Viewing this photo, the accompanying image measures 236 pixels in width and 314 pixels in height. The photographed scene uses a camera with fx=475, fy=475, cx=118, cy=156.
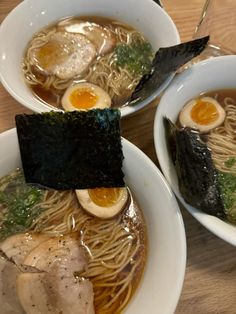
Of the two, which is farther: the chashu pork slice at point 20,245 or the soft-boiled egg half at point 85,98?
the soft-boiled egg half at point 85,98

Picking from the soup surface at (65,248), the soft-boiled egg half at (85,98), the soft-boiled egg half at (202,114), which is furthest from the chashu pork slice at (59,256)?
the soft-boiled egg half at (202,114)

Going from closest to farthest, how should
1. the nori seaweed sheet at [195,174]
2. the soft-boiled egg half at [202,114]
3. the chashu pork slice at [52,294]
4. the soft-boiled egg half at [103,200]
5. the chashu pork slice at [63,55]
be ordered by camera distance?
the chashu pork slice at [52,294], the nori seaweed sheet at [195,174], the soft-boiled egg half at [103,200], the soft-boiled egg half at [202,114], the chashu pork slice at [63,55]

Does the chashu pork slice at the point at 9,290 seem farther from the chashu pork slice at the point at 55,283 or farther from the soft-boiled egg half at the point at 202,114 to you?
the soft-boiled egg half at the point at 202,114

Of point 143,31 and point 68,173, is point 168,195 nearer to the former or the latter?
point 68,173

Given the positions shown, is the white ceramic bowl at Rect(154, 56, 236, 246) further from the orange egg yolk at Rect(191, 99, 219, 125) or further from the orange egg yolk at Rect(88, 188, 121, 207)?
the orange egg yolk at Rect(88, 188, 121, 207)

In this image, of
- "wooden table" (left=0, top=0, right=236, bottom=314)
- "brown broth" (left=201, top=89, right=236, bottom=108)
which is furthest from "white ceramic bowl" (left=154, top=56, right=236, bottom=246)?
"wooden table" (left=0, top=0, right=236, bottom=314)

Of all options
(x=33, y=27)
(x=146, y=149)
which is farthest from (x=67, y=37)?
(x=146, y=149)

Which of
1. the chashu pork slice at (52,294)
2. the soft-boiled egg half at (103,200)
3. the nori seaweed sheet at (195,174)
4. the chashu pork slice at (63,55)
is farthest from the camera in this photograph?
the chashu pork slice at (63,55)

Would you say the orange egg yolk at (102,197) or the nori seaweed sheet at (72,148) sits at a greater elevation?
the nori seaweed sheet at (72,148)

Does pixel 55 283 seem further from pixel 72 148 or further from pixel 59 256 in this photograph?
pixel 72 148
